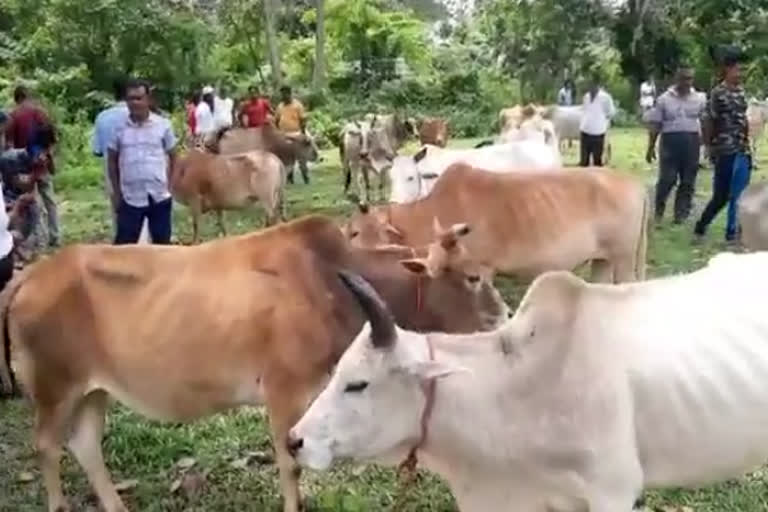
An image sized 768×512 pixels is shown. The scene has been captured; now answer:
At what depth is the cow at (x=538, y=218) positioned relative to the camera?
7.91 meters

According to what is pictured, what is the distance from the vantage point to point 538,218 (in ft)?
26.0

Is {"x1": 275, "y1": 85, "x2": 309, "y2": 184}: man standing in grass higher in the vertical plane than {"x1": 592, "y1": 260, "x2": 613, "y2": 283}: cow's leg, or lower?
lower

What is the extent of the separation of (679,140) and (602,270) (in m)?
4.38

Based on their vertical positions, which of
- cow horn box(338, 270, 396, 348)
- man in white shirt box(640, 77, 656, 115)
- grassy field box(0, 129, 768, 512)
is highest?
cow horn box(338, 270, 396, 348)

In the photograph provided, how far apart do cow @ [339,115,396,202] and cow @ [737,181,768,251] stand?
8445 millimetres

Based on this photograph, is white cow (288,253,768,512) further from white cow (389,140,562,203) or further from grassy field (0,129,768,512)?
white cow (389,140,562,203)

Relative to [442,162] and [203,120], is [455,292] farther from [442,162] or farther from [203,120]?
[203,120]

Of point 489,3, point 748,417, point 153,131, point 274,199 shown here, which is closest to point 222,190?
point 274,199

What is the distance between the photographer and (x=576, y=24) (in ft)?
99.6

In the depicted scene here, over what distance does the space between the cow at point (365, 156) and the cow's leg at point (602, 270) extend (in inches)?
306

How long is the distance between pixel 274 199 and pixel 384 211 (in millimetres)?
5293

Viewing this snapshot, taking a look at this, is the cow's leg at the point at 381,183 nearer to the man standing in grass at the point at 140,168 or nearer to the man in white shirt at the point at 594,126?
the man in white shirt at the point at 594,126

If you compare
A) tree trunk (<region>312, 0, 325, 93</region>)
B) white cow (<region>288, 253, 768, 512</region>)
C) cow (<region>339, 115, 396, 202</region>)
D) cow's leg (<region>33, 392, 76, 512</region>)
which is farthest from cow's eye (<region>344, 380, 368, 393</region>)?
tree trunk (<region>312, 0, 325, 93</region>)

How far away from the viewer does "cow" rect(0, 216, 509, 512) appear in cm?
490
